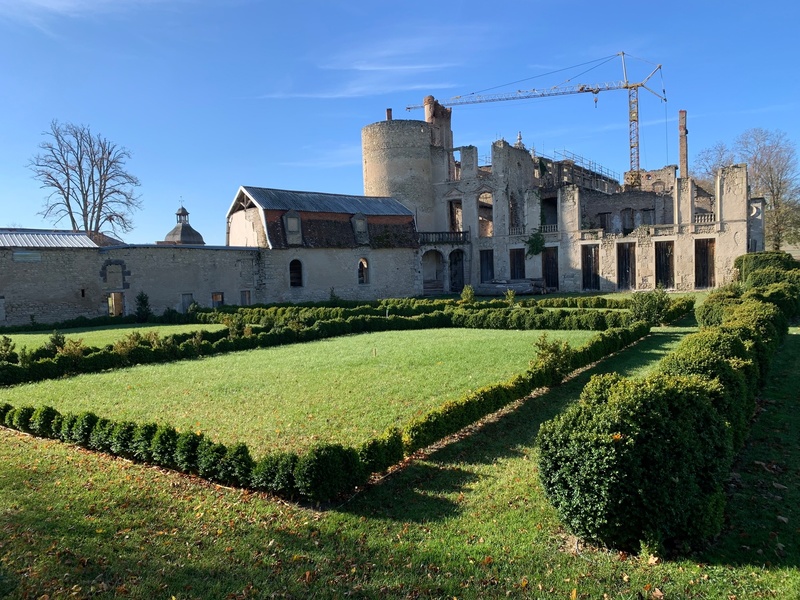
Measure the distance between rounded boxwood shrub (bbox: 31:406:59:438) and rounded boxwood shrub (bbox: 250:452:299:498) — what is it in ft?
15.2

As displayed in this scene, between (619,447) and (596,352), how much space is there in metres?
9.40

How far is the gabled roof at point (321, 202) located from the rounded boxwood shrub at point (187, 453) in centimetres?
2615

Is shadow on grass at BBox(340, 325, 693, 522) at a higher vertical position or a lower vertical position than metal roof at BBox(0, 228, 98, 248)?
lower

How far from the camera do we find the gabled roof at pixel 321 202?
33.6 m

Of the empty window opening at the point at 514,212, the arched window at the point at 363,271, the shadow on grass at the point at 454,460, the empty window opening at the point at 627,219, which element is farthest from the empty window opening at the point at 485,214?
the shadow on grass at the point at 454,460

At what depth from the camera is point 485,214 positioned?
46.6m

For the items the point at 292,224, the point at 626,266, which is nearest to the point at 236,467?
the point at 292,224

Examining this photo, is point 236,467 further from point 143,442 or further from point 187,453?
point 143,442

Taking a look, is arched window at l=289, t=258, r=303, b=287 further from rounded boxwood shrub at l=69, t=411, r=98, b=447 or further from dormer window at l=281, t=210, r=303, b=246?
rounded boxwood shrub at l=69, t=411, r=98, b=447

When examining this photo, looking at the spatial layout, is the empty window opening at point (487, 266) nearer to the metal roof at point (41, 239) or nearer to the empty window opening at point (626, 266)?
the empty window opening at point (626, 266)

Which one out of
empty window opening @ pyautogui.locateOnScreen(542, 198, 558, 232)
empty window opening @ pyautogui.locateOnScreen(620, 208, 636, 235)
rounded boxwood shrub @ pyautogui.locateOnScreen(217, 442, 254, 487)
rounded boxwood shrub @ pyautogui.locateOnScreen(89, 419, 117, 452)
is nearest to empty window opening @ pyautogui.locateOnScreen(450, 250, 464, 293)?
empty window opening @ pyautogui.locateOnScreen(542, 198, 558, 232)

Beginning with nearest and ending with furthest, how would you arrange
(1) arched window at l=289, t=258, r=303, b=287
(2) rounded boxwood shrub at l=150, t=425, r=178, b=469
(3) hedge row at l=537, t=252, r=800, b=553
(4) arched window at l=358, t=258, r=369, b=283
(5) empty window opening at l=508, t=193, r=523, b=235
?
(3) hedge row at l=537, t=252, r=800, b=553, (2) rounded boxwood shrub at l=150, t=425, r=178, b=469, (1) arched window at l=289, t=258, r=303, b=287, (4) arched window at l=358, t=258, r=369, b=283, (5) empty window opening at l=508, t=193, r=523, b=235

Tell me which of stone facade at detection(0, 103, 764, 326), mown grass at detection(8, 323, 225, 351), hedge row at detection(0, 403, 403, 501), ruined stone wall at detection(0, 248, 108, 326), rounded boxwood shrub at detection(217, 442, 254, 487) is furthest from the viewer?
stone facade at detection(0, 103, 764, 326)

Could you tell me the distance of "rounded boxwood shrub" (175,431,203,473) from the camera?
301 inches
